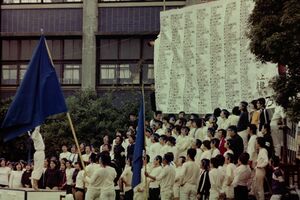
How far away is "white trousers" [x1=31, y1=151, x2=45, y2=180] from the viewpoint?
903 inches

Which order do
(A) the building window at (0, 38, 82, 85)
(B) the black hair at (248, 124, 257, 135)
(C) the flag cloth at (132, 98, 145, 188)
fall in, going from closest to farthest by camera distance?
1. (C) the flag cloth at (132, 98, 145, 188)
2. (B) the black hair at (248, 124, 257, 135)
3. (A) the building window at (0, 38, 82, 85)

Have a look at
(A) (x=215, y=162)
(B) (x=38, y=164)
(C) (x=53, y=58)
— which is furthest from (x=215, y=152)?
(C) (x=53, y=58)

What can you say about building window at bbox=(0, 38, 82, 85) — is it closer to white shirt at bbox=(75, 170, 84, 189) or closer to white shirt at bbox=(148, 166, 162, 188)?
white shirt at bbox=(75, 170, 84, 189)

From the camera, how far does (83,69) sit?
39.2 meters

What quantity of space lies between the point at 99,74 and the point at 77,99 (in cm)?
582

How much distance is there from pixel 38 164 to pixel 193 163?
5.29m

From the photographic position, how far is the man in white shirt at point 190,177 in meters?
20.0

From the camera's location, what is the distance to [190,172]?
20.0 m

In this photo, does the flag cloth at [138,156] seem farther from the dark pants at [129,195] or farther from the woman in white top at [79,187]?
the woman in white top at [79,187]

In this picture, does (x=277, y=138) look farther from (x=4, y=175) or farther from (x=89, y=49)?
(x=89, y=49)

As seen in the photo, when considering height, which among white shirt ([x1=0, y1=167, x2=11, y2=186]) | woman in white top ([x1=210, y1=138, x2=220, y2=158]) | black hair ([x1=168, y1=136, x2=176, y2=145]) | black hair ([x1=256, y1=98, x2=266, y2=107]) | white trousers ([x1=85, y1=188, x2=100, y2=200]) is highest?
black hair ([x1=256, y1=98, x2=266, y2=107])

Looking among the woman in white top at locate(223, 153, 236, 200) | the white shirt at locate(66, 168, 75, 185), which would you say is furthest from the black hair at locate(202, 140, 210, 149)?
the white shirt at locate(66, 168, 75, 185)

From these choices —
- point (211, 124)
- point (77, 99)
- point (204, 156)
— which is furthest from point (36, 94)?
point (77, 99)

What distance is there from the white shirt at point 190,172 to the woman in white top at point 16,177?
24.6ft
